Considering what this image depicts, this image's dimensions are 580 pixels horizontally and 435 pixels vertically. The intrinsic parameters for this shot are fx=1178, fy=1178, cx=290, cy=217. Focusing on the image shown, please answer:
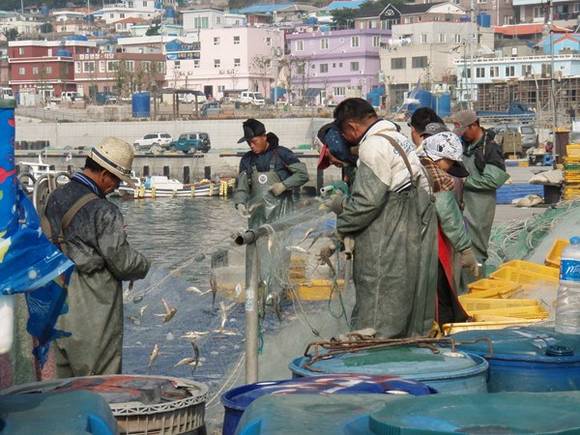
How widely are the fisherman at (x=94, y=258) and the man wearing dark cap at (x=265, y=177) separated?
4617mm

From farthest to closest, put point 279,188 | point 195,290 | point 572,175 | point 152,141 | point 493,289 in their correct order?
point 152,141 → point 572,175 → point 195,290 → point 279,188 → point 493,289

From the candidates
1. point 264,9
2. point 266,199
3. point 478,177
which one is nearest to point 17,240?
point 478,177

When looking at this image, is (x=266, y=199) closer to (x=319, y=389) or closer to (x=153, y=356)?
(x=153, y=356)

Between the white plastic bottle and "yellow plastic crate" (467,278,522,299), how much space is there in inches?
62.2

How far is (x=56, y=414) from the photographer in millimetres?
3215

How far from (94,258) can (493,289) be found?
3.08 metres

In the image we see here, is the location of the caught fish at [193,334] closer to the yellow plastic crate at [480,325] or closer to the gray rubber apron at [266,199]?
the gray rubber apron at [266,199]

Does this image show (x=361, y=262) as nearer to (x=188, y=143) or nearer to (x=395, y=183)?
(x=395, y=183)

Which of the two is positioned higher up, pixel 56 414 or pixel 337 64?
pixel 337 64

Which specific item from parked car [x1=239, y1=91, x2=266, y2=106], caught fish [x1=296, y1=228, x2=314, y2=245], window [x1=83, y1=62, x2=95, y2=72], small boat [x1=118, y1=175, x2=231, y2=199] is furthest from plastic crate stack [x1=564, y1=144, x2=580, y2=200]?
window [x1=83, y1=62, x2=95, y2=72]

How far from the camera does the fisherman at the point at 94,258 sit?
5457 millimetres

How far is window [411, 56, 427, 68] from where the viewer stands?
102938mm

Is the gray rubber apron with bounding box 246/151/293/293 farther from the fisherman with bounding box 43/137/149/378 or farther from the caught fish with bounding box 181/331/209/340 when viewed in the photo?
the fisherman with bounding box 43/137/149/378

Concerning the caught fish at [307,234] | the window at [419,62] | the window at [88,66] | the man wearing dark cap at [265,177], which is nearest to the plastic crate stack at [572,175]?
the man wearing dark cap at [265,177]
